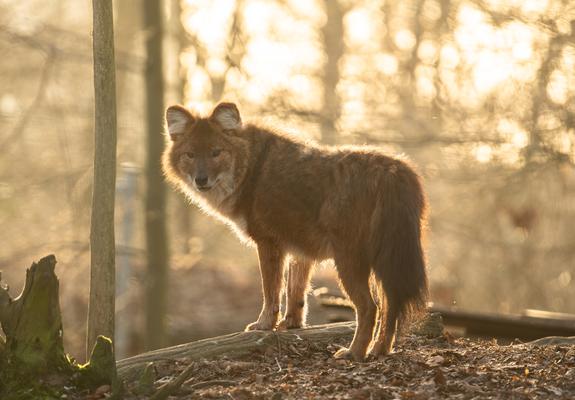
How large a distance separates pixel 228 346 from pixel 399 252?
1632 millimetres

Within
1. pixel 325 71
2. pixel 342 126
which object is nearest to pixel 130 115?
pixel 325 71

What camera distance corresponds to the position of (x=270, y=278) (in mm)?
7844

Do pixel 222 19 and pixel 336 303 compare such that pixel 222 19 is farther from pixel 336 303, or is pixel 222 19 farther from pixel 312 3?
pixel 336 303

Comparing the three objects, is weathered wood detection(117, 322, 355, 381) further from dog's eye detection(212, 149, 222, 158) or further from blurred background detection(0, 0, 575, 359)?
blurred background detection(0, 0, 575, 359)

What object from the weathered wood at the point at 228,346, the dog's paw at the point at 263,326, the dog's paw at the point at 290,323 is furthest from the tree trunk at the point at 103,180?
the dog's paw at the point at 290,323

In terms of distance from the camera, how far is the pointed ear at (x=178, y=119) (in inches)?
336

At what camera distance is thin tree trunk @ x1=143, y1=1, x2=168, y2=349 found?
15.0 meters

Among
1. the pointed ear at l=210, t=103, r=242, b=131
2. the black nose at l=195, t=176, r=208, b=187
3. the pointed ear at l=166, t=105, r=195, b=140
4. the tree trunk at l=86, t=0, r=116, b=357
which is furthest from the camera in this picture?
the pointed ear at l=166, t=105, r=195, b=140

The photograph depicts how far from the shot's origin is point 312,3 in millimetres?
22969

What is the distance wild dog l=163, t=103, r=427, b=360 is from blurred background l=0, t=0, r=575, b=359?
6.80 m

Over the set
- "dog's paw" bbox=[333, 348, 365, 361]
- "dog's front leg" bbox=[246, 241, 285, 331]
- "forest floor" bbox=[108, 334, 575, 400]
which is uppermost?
"dog's front leg" bbox=[246, 241, 285, 331]

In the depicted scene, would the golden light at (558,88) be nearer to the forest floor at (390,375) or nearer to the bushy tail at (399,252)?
the forest floor at (390,375)

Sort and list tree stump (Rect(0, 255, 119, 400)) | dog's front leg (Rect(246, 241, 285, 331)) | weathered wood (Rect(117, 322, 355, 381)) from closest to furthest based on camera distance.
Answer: tree stump (Rect(0, 255, 119, 400)) < weathered wood (Rect(117, 322, 355, 381)) < dog's front leg (Rect(246, 241, 285, 331))

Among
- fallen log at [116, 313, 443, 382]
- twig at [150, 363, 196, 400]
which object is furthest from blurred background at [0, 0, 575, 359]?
twig at [150, 363, 196, 400]
